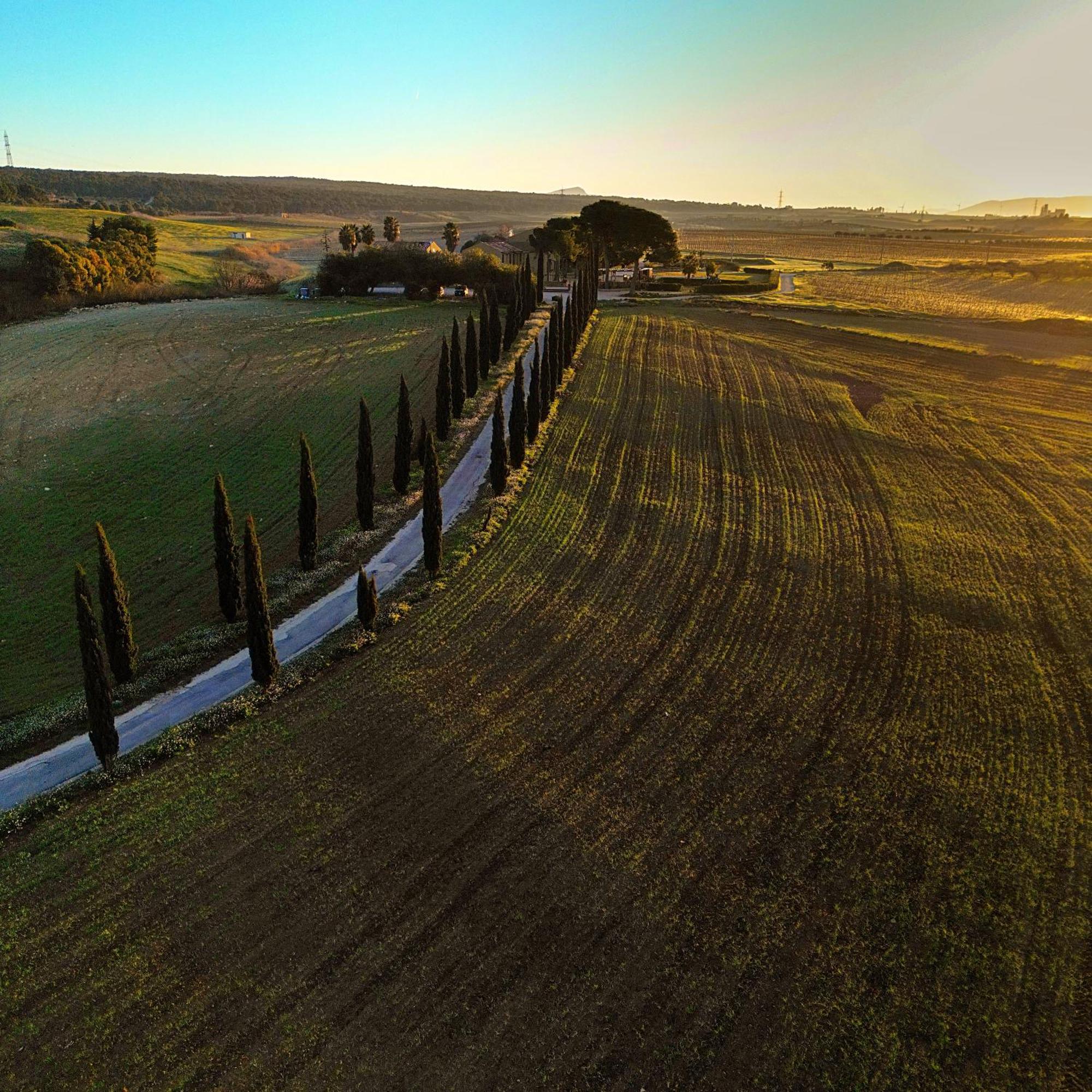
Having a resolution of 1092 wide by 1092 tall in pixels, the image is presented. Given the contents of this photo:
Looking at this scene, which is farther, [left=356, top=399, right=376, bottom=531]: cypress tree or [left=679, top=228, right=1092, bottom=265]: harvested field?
[left=679, top=228, right=1092, bottom=265]: harvested field

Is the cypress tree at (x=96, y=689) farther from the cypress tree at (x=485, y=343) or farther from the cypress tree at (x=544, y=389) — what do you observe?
the cypress tree at (x=485, y=343)

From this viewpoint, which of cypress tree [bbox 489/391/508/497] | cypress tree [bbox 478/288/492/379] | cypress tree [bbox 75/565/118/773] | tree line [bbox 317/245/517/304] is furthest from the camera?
tree line [bbox 317/245/517/304]

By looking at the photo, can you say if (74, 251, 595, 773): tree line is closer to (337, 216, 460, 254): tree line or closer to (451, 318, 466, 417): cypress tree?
(451, 318, 466, 417): cypress tree

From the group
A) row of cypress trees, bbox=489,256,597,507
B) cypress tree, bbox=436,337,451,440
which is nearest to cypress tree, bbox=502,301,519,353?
row of cypress trees, bbox=489,256,597,507

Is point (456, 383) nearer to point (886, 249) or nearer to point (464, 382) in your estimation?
point (464, 382)

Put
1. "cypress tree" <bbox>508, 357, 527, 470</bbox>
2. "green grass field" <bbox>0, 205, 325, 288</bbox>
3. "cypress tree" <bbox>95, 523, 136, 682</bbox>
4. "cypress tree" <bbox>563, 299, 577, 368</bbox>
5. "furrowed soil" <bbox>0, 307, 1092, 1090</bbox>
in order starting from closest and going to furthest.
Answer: "furrowed soil" <bbox>0, 307, 1092, 1090</bbox>, "cypress tree" <bbox>95, 523, 136, 682</bbox>, "cypress tree" <bbox>508, 357, 527, 470</bbox>, "cypress tree" <bbox>563, 299, 577, 368</bbox>, "green grass field" <bbox>0, 205, 325, 288</bbox>

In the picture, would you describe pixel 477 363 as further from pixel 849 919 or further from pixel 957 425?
pixel 849 919

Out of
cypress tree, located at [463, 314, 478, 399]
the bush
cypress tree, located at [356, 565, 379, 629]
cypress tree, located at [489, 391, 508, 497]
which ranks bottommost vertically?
cypress tree, located at [356, 565, 379, 629]

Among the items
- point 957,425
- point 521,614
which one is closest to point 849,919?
point 521,614
